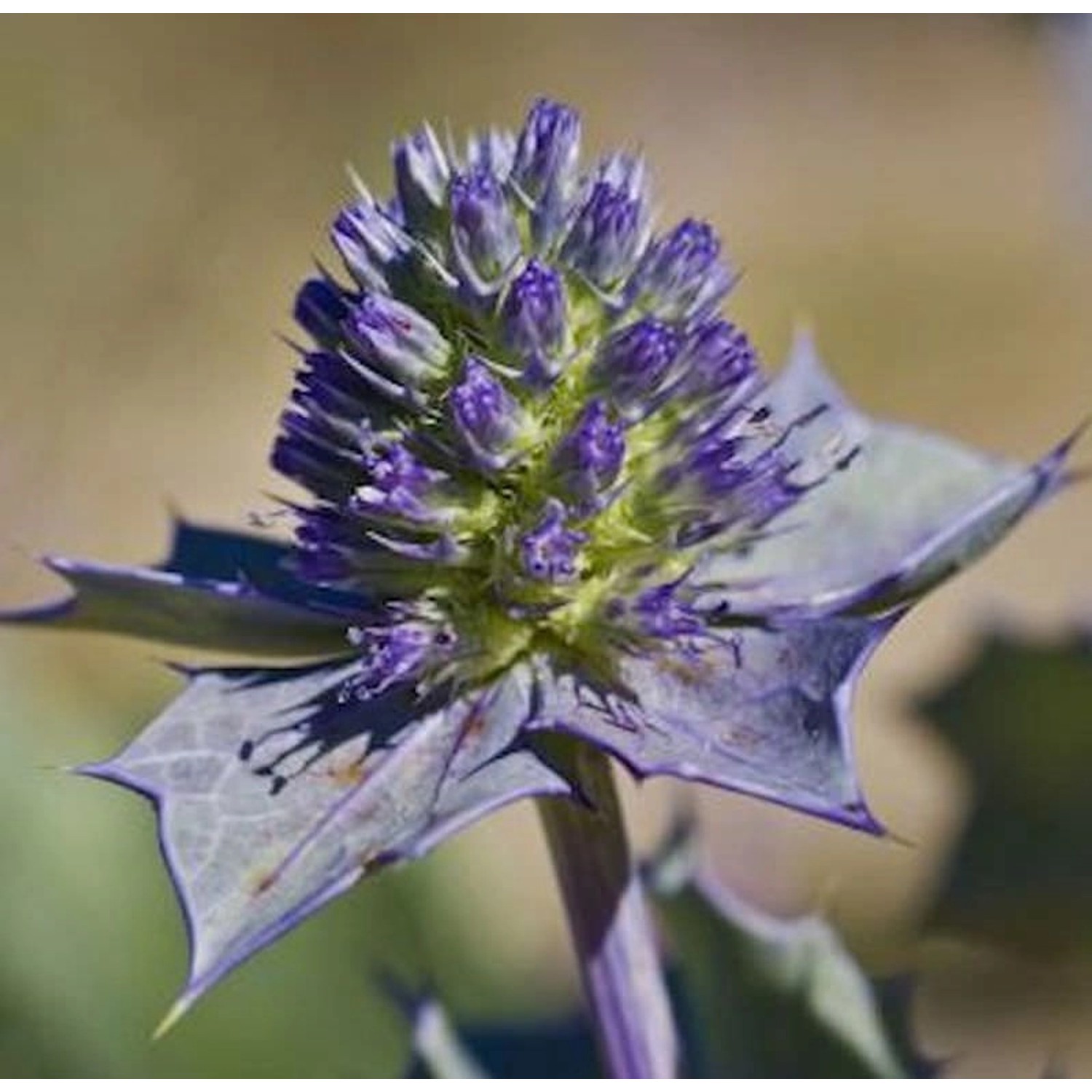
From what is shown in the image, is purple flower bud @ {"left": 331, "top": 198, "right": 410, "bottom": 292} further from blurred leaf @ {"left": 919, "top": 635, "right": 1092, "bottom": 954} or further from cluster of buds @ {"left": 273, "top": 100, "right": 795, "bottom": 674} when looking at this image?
blurred leaf @ {"left": 919, "top": 635, "right": 1092, "bottom": 954}

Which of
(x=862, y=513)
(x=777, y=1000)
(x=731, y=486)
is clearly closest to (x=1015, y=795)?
(x=777, y=1000)

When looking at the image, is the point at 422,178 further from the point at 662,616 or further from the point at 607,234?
the point at 662,616

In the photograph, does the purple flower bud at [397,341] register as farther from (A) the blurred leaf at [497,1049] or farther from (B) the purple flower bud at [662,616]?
(A) the blurred leaf at [497,1049]

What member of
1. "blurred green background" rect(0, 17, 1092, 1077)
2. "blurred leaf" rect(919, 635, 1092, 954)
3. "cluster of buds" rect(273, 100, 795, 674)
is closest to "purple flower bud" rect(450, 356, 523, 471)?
"cluster of buds" rect(273, 100, 795, 674)

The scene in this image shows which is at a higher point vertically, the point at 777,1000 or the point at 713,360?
the point at 713,360

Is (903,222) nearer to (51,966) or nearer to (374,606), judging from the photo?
(51,966)

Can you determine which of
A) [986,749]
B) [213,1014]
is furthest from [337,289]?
[213,1014]
